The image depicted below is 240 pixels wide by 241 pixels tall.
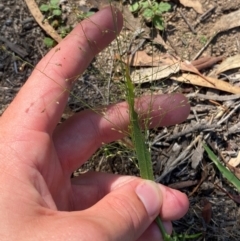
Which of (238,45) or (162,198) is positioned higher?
(238,45)

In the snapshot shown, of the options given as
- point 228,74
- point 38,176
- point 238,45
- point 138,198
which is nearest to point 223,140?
point 228,74

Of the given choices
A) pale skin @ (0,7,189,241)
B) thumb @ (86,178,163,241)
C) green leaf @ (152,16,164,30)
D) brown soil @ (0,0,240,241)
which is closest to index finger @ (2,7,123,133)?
pale skin @ (0,7,189,241)

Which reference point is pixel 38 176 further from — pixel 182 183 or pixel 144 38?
pixel 144 38

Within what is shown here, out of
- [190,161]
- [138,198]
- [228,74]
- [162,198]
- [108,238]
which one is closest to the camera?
[108,238]

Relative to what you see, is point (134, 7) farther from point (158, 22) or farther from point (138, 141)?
point (138, 141)

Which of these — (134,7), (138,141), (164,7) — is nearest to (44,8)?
(134,7)

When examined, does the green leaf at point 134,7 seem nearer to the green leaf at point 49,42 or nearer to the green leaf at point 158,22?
the green leaf at point 158,22
